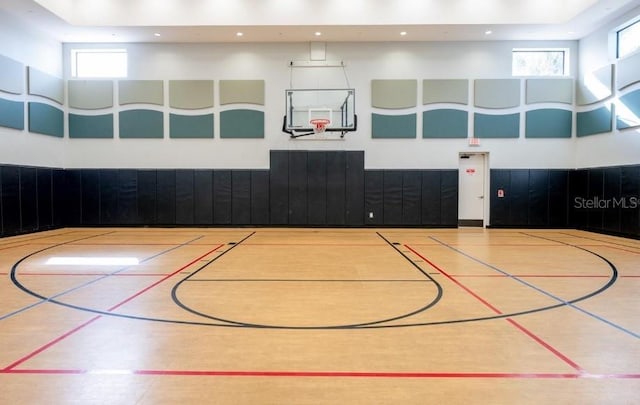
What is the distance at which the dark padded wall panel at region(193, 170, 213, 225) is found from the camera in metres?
14.9

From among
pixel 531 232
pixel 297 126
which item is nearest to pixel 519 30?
pixel 531 232

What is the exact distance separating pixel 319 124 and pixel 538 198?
825 centimetres

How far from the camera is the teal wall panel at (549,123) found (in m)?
14.8

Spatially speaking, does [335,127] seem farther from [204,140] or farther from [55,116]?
[55,116]

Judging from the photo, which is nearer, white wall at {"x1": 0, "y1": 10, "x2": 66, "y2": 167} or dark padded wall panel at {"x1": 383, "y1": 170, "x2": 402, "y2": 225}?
white wall at {"x1": 0, "y1": 10, "x2": 66, "y2": 167}

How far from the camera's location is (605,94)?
43.1 feet

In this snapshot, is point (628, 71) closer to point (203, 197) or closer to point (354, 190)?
point (354, 190)

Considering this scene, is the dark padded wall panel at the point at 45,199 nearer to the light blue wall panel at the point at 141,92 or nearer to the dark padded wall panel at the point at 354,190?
the light blue wall panel at the point at 141,92

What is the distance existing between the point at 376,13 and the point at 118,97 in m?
9.43

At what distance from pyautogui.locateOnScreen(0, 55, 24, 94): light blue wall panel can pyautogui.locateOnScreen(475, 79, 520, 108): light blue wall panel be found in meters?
14.7

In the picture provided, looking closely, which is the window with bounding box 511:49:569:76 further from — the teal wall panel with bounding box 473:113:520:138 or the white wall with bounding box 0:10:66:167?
the white wall with bounding box 0:10:66:167

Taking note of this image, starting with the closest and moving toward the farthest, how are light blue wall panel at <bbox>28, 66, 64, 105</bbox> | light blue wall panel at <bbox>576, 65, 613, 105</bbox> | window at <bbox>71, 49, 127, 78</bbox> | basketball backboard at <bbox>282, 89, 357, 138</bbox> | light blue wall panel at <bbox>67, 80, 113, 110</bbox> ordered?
light blue wall panel at <bbox>576, 65, 613, 105</bbox>, light blue wall panel at <bbox>28, 66, 64, 105</bbox>, basketball backboard at <bbox>282, 89, 357, 138</bbox>, light blue wall panel at <bbox>67, 80, 113, 110</bbox>, window at <bbox>71, 49, 127, 78</bbox>

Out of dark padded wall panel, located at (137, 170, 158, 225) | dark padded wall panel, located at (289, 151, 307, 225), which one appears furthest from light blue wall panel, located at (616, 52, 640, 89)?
dark padded wall panel, located at (137, 170, 158, 225)

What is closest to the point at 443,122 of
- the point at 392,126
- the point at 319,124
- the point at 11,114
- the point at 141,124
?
the point at 392,126
